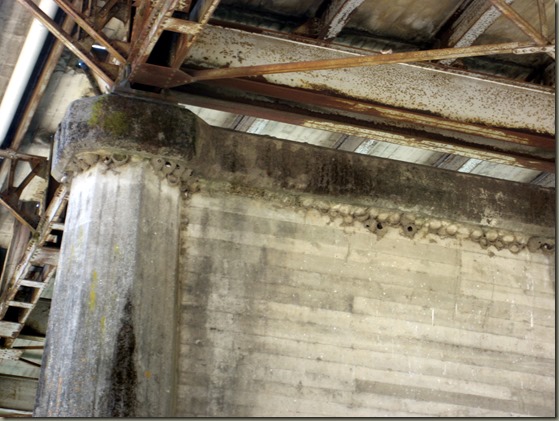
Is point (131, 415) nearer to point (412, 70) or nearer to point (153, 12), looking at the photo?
point (153, 12)

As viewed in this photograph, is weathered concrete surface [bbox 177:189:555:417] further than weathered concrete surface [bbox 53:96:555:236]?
Yes

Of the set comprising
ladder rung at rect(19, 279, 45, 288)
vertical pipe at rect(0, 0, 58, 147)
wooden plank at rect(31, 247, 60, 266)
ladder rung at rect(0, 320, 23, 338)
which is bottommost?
ladder rung at rect(0, 320, 23, 338)

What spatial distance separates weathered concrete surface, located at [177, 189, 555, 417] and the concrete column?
0.48 m

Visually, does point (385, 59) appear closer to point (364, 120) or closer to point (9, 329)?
point (364, 120)

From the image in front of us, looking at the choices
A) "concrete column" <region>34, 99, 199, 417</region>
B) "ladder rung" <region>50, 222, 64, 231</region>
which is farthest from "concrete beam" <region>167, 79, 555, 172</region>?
"ladder rung" <region>50, 222, 64, 231</region>

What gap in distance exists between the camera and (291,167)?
399 inches

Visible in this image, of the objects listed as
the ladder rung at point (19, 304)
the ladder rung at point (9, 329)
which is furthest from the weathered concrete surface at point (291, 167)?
the ladder rung at point (9, 329)

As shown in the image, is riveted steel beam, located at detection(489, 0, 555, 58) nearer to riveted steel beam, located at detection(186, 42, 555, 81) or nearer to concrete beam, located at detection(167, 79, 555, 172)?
riveted steel beam, located at detection(186, 42, 555, 81)

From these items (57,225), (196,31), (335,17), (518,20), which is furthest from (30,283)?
(518,20)

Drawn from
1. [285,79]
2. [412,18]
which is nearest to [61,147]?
[285,79]

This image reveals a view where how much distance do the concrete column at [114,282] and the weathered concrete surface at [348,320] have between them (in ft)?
1.57

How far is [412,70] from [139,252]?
3778mm

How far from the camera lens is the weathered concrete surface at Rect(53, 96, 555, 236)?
362 inches

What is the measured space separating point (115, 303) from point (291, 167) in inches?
106
